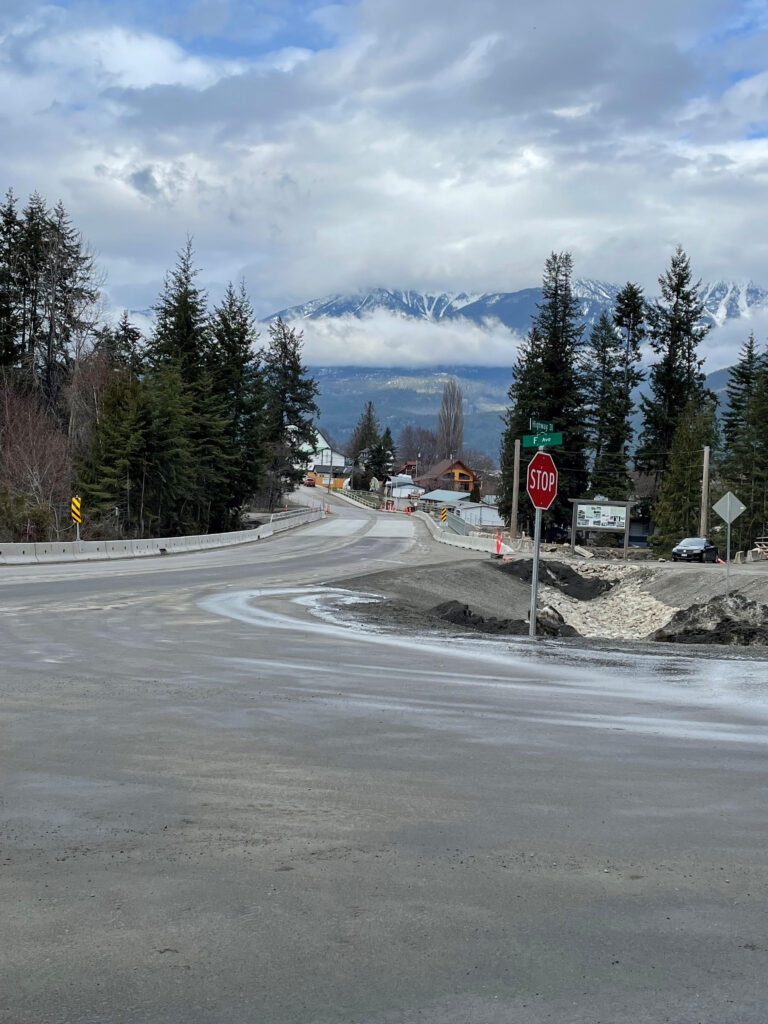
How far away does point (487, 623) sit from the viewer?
901 inches

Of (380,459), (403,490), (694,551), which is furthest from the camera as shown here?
(403,490)

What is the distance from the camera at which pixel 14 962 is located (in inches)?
149

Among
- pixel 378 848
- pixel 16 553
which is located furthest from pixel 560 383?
pixel 378 848

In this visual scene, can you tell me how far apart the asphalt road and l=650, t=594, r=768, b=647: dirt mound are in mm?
9731

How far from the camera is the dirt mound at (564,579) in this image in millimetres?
41531

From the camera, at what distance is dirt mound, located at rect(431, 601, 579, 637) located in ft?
70.9

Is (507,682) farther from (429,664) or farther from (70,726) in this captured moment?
(70,726)

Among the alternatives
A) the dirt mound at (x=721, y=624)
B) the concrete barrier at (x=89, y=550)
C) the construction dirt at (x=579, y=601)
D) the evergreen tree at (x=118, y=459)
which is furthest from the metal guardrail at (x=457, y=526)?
the dirt mound at (x=721, y=624)

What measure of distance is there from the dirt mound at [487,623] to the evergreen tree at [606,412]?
167 feet

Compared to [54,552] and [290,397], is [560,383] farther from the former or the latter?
[54,552]

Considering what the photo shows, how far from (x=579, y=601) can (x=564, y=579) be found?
175 inches

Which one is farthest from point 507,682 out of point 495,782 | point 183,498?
point 183,498

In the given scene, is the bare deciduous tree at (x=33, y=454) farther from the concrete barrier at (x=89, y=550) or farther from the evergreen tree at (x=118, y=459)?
the concrete barrier at (x=89, y=550)

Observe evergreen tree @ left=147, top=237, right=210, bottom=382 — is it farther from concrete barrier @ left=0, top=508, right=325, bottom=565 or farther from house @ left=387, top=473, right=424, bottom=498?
house @ left=387, top=473, right=424, bottom=498
